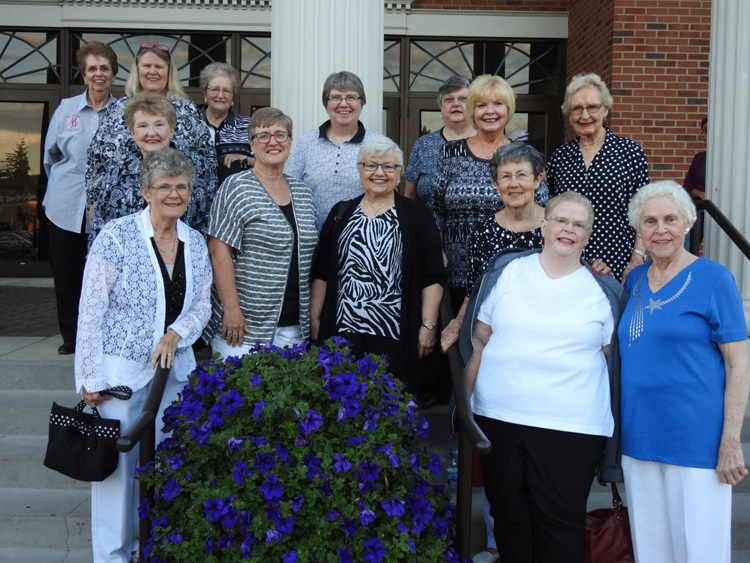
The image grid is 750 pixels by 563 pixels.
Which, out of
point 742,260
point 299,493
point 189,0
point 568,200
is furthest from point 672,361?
point 189,0

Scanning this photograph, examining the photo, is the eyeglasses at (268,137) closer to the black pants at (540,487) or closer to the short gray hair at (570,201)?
the short gray hair at (570,201)

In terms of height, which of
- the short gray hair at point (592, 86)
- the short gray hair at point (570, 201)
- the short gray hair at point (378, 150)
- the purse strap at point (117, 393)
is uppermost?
the short gray hair at point (592, 86)

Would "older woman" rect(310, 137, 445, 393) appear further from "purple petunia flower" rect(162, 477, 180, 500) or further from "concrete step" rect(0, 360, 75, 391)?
"concrete step" rect(0, 360, 75, 391)

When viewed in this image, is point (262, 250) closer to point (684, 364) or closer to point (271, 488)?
point (271, 488)

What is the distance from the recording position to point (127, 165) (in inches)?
156

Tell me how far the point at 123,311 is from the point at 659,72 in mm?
6542

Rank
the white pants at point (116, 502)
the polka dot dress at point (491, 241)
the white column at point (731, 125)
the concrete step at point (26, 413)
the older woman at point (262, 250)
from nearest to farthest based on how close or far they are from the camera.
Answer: the white pants at point (116, 502)
the polka dot dress at point (491, 241)
the older woman at point (262, 250)
the concrete step at point (26, 413)
the white column at point (731, 125)

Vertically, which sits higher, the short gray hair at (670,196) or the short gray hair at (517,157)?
the short gray hair at (517,157)

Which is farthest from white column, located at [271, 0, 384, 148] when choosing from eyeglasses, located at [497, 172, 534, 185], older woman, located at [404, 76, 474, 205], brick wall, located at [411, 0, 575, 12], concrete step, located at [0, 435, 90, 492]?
brick wall, located at [411, 0, 575, 12]

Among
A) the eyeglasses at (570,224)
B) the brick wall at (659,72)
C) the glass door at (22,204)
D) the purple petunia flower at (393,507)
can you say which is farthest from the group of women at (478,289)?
the glass door at (22,204)

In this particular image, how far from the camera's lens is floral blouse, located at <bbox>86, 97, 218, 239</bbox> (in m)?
3.94

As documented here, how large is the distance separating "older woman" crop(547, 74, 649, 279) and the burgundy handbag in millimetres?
1399

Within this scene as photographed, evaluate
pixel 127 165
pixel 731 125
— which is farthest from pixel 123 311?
pixel 731 125

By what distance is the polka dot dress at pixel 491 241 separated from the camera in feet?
11.2
